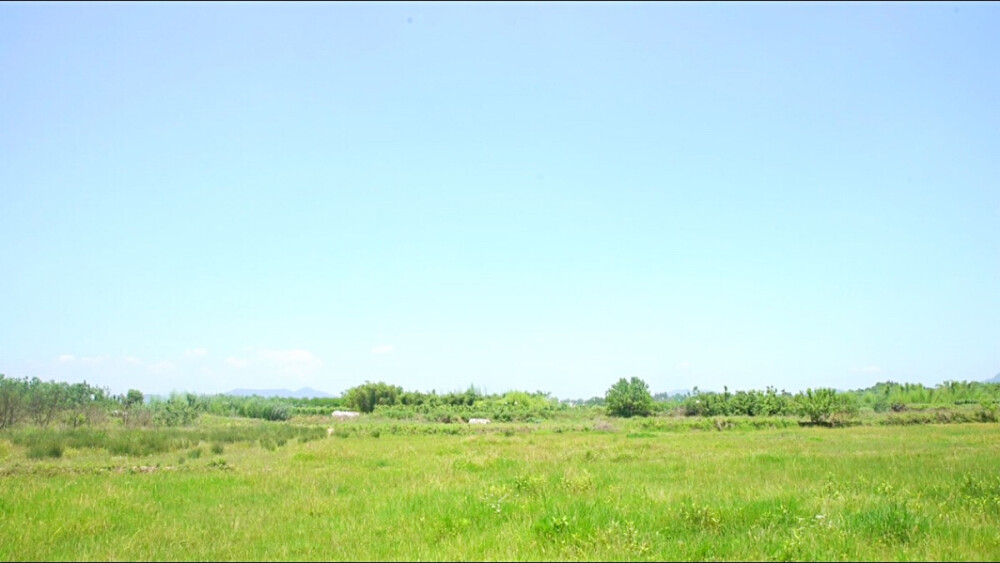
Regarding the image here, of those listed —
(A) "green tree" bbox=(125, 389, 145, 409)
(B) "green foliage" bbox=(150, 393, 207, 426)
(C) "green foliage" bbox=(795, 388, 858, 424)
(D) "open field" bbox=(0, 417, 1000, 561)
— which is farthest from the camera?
(A) "green tree" bbox=(125, 389, 145, 409)

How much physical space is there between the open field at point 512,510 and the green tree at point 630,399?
152 ft

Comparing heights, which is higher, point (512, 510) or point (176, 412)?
point (512, 510)

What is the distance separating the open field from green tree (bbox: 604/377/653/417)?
46.4 metres

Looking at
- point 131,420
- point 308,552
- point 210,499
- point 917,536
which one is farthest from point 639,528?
point 131,420

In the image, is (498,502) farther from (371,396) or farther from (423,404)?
(371,396)

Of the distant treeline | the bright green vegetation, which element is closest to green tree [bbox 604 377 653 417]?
the distant treeline

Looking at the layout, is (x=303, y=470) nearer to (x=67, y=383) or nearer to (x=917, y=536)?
Result: (x=917, y=536)

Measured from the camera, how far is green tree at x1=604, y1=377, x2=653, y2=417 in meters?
64.1

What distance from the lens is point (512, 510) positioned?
9.48 meters

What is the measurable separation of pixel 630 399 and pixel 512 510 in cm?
5718

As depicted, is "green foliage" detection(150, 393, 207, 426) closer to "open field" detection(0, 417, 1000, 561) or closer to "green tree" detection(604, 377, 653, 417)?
"open field" detection(0, 417, 1000, 561)

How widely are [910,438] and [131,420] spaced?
45344 millimetres

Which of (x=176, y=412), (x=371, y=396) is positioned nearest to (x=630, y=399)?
(x=371, y=396)

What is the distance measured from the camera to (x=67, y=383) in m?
49.7
